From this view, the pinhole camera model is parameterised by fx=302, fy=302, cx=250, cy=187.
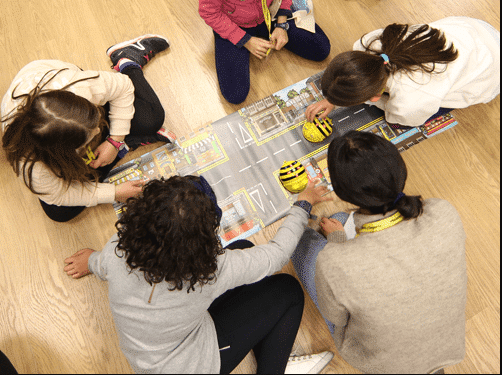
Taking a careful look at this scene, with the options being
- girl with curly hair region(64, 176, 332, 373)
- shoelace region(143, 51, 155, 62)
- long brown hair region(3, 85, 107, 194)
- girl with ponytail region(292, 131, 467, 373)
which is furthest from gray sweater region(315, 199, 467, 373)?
shoelace region(143, 51, 155, 62)

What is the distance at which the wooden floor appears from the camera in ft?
3.04

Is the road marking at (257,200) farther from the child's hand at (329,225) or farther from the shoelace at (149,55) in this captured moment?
the shoelace at (149,55)

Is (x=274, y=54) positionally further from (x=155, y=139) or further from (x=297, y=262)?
(x=297, y=262)

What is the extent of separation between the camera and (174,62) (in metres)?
1.14

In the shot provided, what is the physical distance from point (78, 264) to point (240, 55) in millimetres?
890

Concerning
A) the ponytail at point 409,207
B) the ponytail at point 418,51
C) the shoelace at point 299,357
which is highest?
the ponytail at point 418,51

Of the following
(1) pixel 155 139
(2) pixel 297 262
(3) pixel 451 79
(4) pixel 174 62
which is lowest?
(2) pixel 297 262

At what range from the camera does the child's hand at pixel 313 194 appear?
0.92 meters

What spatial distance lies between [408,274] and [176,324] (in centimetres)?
47

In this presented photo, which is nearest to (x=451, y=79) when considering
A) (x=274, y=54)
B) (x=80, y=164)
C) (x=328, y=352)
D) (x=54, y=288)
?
(x=274, y=54)

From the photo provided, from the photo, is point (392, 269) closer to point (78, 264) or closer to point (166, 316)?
point (166, 316)

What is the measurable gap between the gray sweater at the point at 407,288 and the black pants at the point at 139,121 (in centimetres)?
71

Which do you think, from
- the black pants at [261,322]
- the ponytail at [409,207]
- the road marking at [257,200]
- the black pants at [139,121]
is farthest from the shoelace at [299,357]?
the black pants at [139,121]

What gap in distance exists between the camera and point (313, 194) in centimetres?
95
